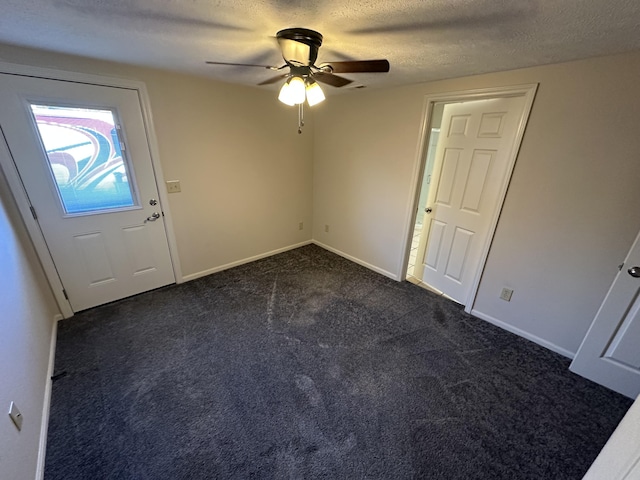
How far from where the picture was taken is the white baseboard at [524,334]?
6.76 ft

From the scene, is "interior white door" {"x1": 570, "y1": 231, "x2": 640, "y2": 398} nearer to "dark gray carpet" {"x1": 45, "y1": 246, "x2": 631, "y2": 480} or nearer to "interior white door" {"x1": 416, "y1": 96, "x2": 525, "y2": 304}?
"dark gray carpet" {"x1": 45, "y1": 246, "x2": 631, "y2": 480}

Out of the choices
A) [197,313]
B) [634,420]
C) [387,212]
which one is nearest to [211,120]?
[197,313]

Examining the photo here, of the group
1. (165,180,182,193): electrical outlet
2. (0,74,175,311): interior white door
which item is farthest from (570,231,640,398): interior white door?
(0,74,175,311): interior white door

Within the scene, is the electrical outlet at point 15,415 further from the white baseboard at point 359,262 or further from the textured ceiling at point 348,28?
the white baseboard at point 359,262

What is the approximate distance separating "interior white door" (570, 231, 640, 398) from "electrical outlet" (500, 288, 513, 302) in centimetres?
53

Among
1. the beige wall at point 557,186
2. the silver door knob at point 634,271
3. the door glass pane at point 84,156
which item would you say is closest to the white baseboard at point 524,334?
the beige wall at point 557,186

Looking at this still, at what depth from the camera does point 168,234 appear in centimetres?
274

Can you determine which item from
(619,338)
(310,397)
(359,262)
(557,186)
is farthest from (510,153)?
(310,397)

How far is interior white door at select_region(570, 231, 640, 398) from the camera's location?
1.62 meters

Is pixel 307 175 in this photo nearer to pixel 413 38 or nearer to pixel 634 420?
pixel 413 38

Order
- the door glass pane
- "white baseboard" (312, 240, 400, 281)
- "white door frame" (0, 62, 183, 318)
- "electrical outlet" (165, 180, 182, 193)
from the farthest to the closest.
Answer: "white baseboard" (312, 240, 400, 281) < "electrical outlet" (165, 180, 182, 193) < the door glass pane < "white door frame" (0, 62, 183, 318)

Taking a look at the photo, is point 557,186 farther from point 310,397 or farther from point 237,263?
point 237,263

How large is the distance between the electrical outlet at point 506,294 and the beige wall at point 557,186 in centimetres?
4

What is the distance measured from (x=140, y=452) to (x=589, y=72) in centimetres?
346
